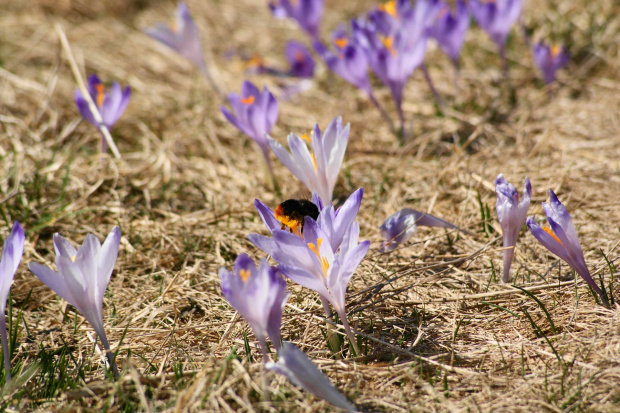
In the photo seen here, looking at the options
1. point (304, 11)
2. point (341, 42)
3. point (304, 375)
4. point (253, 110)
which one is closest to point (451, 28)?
point (341, 42)

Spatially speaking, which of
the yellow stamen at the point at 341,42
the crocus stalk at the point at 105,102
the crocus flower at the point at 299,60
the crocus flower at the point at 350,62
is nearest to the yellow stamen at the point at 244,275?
the crocus stalk at the point at 105,102

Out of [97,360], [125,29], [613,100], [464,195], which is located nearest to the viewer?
[97,360]

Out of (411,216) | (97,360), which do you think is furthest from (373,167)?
(97,360)

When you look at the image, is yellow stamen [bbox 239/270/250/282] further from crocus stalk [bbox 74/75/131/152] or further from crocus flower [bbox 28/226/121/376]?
crocus stalk [bbox 74/75/131/152]

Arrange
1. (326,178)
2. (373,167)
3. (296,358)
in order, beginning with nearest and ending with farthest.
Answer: (296,358) < (326,178) < (373,167)

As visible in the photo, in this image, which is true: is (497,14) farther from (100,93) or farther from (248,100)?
(100,93)

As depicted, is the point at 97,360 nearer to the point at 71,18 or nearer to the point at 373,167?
the point at 373,167
